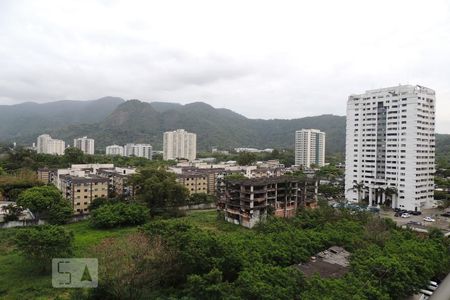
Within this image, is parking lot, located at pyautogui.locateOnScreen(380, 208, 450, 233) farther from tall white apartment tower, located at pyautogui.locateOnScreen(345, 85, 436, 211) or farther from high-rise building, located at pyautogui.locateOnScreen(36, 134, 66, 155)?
high-rise building, located at pyautogui.locateOnScreen(36, 134, 66, 155)

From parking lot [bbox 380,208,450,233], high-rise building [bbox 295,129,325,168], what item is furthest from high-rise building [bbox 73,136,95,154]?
parking lot [bbox 380,208,450,233]

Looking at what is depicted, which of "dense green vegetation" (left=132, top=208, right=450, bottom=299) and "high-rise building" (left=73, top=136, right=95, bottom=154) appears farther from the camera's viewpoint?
"high-rise building" (left=73, top=136, right=95, bottom=154)

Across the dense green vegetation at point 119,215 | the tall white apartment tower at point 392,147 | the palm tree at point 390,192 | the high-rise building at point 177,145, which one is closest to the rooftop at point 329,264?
the dense green vegetation at point 119,215

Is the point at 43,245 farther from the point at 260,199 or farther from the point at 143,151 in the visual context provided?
the point at 143,151

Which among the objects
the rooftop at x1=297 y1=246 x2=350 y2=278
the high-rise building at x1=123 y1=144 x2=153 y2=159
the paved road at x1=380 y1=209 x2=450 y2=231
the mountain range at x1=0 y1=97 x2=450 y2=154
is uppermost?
the mountain range at x1=0 y1=97 x2=450 y2=154

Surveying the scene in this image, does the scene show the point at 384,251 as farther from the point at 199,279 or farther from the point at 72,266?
the point at 72,266
